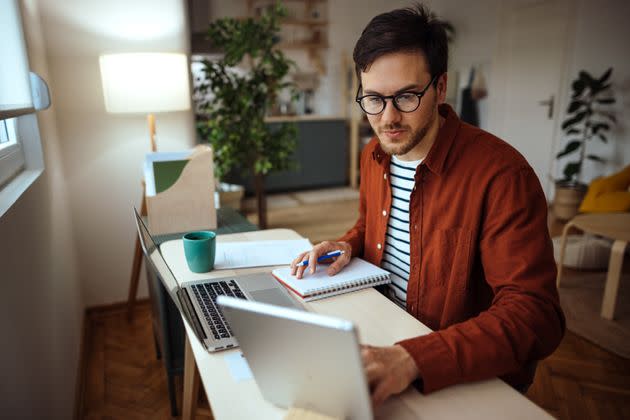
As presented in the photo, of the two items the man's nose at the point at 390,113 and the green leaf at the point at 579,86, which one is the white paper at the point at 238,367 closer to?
the man's nose at the point at 390,113

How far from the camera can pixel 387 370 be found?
0.71 metres

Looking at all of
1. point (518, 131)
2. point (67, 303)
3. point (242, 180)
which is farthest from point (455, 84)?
point (67, 303)

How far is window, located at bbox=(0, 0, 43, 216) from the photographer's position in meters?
1.39

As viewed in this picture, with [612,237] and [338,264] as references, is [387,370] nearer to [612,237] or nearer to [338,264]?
[338,264]

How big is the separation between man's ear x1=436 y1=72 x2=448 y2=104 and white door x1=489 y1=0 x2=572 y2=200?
3.97m

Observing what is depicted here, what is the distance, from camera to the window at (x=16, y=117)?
4.54ft

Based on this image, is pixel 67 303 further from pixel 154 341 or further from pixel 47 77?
pixel 47 77

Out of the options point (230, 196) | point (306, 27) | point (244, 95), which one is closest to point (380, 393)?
point (244, 95)

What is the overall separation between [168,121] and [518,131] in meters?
3.95

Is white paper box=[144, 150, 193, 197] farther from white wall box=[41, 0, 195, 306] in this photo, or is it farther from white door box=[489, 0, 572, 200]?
white door box=[489, 0, 572, 200]

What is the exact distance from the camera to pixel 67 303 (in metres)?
1.87

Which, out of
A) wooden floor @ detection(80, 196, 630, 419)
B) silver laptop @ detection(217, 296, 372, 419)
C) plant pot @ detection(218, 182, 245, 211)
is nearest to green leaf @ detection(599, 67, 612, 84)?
wooden floor @ detection(80, 196, 630, 419)

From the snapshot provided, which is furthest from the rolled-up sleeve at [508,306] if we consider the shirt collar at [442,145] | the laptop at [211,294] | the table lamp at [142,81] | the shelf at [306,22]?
the shelf at [306,22]

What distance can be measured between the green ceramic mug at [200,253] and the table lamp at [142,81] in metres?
1.05
